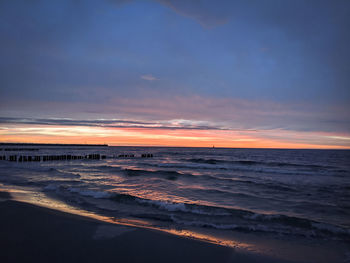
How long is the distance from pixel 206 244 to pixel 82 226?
10.6 feet

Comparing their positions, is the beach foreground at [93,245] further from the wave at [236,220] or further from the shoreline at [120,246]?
the wave at [236,220]

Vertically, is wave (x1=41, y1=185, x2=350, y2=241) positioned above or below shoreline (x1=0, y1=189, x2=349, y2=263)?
below

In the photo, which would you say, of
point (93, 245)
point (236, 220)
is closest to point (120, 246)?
point (93, 245)

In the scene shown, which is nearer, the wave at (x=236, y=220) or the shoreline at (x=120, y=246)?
the shoreline at (x=120, y=246)

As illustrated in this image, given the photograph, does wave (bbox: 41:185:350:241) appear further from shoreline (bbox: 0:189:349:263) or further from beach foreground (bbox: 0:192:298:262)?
beach foreground (bbox: 0:192:298:262)

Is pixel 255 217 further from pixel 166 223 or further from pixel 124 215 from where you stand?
pixel 124 215

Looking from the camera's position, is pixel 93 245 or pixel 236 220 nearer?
pixel 93 245

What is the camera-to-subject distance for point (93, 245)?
466 centimetres

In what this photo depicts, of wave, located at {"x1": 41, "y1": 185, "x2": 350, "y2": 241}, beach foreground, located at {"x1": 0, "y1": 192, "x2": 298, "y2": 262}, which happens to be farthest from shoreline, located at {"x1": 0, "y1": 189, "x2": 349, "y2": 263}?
wave, located at {"x1": 41, "y1": 185, "x2": 350, "y2": 241}

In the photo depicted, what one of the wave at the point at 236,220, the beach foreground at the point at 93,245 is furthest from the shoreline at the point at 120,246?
the wave at the point at 236,220

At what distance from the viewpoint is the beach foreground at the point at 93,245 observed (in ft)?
13.6

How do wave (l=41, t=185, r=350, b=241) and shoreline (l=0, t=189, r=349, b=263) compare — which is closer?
shoreline (l=0, t=189, r=349, b=263)

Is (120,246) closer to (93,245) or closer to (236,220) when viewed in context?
(93,245)

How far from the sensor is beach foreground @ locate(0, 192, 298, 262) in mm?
4133
